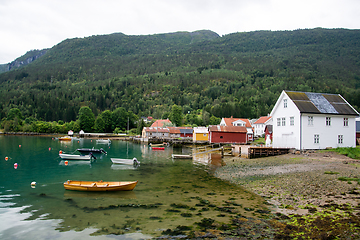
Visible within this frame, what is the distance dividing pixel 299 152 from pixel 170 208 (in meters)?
28.6

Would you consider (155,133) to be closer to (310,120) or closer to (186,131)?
(186,131)

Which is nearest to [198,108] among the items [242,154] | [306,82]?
[306,82]

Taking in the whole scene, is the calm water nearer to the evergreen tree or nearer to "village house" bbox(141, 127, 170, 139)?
"village house" bbox(141, 127, 170, 139)

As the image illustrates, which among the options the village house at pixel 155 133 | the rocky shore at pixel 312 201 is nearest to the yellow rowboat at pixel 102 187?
the rocky shore at pixel 312 201

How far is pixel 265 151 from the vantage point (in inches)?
1580

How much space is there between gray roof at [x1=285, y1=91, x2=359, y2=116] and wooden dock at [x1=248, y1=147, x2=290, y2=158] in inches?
277

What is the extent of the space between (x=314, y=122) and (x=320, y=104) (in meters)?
4.06

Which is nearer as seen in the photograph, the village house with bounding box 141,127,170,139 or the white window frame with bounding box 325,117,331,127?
the white window frame with bounding box 325,117,331,127

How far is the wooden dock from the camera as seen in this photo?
3896 centimetres

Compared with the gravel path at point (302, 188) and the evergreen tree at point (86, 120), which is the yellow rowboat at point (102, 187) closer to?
the gravel path at point (302, 188)

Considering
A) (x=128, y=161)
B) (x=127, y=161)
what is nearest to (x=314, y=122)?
(x=128, y=161)

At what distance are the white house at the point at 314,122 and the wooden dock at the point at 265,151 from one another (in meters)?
1.46

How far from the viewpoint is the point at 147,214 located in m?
13.9

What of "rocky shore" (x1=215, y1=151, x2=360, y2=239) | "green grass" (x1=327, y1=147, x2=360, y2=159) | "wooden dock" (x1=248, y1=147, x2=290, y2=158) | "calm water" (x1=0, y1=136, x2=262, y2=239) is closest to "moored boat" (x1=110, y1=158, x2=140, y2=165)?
"calm water" (x1=0, y1=136, x2=262, y2=239)
